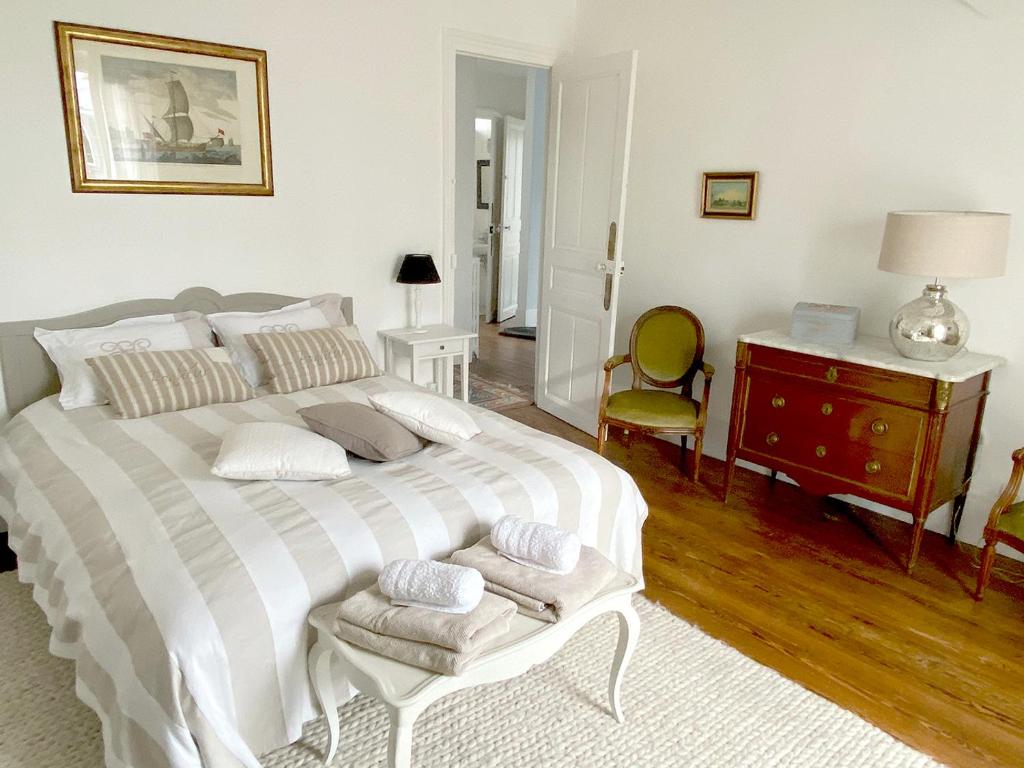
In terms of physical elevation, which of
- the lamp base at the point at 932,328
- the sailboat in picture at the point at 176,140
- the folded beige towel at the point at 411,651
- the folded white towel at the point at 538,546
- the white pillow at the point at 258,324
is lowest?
the folded beige towel at the point at 411,651

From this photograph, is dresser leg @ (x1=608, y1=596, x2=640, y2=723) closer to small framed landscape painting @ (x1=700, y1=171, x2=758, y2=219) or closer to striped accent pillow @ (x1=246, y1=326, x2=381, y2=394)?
striped accent pillow @ (x1=246, y1=326, x2=381, y2=394)

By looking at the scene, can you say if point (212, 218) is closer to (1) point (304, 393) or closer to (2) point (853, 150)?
(1) point (304, 393)

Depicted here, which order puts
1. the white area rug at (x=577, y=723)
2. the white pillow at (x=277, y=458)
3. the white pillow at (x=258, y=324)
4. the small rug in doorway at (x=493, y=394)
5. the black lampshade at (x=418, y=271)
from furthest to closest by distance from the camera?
the small rug in doorway at (x=493, y=394) < the black lampshade at (x=418, y=271) < the white pillow at (x=258, y=324) < the white pillow at (x=277, y=458) < the white area rug at (x=577, y=723)

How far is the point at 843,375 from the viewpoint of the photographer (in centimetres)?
301

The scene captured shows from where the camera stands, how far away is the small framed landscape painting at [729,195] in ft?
12.2

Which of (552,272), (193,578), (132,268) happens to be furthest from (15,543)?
(552,272)

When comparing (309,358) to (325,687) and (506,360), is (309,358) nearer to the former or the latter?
(325,687)

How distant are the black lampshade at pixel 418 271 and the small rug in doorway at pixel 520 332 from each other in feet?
10.5

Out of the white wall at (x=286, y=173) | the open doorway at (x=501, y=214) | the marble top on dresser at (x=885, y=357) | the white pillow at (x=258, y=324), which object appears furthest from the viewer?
the open doorway at (x=501, y=214)

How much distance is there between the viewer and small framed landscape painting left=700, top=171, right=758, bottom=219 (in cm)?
372

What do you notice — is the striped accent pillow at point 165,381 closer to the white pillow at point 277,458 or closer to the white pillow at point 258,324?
the white pillow at point 258,324

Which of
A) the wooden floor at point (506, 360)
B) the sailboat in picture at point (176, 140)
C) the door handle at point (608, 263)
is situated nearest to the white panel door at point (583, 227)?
the door handle at point (608, 263)

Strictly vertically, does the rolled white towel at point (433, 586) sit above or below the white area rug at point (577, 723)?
above

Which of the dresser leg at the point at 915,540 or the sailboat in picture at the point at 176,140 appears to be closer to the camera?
the dresser leg at the point at 915,540
